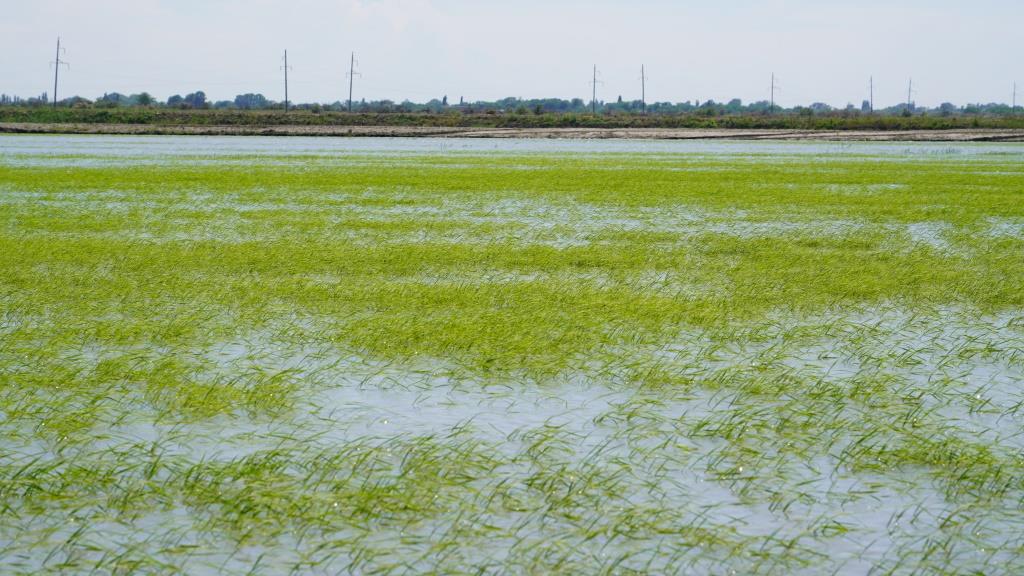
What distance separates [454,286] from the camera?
52.9ft

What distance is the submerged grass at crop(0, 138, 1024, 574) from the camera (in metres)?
6.90

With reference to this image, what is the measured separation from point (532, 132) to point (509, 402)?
9195 centimetres

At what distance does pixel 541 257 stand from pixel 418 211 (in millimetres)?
9128

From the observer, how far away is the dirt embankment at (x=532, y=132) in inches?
3593

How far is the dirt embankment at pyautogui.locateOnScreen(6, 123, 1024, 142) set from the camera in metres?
91.2

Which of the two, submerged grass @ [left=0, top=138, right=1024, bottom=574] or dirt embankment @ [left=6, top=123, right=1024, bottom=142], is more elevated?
dirt embankment @ [left=6, top=123, right=1024, bottom=142]

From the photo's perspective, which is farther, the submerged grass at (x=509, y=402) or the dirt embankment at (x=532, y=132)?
the dirt embankment at (x=532, y=132)

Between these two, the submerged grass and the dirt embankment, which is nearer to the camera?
the submerged grass

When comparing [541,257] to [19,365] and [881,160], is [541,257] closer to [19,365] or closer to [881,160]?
[19,365]

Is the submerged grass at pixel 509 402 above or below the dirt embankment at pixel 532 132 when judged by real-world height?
below

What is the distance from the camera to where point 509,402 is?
10039mm

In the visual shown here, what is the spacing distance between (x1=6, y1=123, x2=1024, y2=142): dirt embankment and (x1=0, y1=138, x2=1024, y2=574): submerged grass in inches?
2852

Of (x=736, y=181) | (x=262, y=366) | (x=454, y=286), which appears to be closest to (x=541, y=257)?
(x=454, y=286)

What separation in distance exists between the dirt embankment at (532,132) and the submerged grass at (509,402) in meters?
72.4
